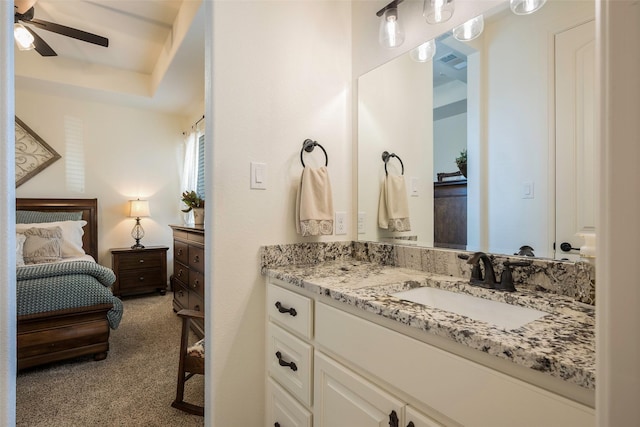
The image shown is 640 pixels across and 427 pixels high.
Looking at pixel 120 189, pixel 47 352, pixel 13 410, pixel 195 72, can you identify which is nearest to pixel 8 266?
pixel 13 410

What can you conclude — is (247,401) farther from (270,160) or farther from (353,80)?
(353,80)

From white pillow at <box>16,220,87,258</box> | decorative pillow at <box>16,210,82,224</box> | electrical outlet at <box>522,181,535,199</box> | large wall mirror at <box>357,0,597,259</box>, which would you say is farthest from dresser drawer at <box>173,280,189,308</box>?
electrical outlet at <box>522,181,535,199</box>

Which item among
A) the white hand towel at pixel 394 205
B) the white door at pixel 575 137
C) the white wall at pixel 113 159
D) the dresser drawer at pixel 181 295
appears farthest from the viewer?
the white wall at pixel 113 159

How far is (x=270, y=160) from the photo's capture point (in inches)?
56.8

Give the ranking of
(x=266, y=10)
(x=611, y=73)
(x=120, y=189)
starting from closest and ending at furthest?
(x=611, y=73) < (x=266, y=10) < (x=120, y=189)

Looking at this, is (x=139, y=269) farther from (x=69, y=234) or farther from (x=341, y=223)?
(x=341, y=223)

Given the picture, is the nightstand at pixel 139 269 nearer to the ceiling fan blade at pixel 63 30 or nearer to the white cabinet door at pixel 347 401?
the ceiling fan blade at pixel 63 30

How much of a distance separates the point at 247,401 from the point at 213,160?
108 centimetres

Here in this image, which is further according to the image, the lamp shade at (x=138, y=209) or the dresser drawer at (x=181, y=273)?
the lamp shade at (x=138, y=209)

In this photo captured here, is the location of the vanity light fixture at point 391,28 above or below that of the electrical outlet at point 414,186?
above

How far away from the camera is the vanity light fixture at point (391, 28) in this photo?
1.45m

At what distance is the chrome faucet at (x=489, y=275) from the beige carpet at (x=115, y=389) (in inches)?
64.6

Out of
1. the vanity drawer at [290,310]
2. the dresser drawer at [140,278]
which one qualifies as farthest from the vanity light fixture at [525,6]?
the dresser drawer at [140,278]

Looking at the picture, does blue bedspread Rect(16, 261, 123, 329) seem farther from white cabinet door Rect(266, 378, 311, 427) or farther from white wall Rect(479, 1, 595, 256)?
white wall Rect(479, 1, 595, 256)
